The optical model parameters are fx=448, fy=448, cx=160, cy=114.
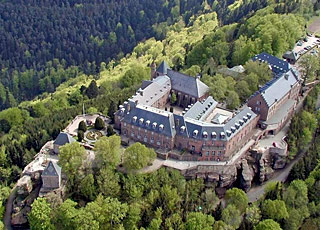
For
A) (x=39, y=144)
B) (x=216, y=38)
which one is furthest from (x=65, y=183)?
(x=216, y=38)

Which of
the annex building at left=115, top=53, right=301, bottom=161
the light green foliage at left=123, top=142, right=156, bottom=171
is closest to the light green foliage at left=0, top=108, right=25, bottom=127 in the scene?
the annex building at left=115, top=53, right=301, bottom=161

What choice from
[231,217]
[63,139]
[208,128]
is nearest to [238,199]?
[231,217]

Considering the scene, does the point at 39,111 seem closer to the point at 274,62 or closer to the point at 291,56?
the point at 274,62

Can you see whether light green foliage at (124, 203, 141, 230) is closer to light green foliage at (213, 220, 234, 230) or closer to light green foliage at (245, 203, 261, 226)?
light green foliage at (213, 220, 234, 230)

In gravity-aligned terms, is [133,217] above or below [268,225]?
below

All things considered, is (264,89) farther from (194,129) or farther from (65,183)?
(65,183)

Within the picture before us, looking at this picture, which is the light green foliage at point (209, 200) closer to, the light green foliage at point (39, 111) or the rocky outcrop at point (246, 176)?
the rocky outcrop at point (246, 176)
